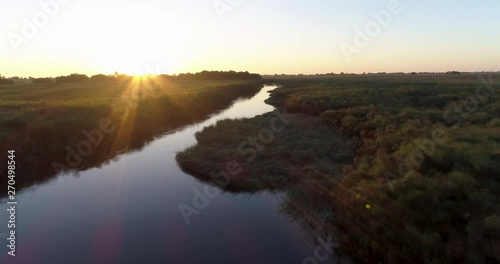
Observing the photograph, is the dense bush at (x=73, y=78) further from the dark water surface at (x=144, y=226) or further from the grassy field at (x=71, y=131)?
the dark water surface at (x=144, y=226)

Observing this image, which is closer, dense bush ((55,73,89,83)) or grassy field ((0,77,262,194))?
grassy field ((0,77,262,194))

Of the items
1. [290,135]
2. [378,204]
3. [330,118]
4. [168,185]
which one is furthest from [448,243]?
[330,118]

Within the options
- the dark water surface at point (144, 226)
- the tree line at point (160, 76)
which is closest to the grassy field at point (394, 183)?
the dark water surface at point (144, 226)

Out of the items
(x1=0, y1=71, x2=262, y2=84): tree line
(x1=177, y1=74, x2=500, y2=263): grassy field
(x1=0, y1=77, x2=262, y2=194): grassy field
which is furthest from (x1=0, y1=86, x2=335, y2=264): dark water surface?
(x1=0, y1=71, x2=262, y2=84): tree line

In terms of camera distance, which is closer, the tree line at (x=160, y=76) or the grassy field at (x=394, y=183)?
the grassy field at (x=394, y=183)

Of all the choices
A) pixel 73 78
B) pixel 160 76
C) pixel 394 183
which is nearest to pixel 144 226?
pixel 394 183

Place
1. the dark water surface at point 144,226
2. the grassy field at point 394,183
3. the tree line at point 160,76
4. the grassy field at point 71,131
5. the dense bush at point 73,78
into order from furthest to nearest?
the dense bush at point 73,78 → the tree line at point 160,76 → the grassy field at point 71,131 → the dark water surface at point 144,226 → the grassy field at point 394,183

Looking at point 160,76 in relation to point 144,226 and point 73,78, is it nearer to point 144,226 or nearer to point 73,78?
point 73,78

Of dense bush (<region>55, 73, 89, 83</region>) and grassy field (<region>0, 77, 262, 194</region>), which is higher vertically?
grassy field (<region>0, 77, 262, 194</region>)

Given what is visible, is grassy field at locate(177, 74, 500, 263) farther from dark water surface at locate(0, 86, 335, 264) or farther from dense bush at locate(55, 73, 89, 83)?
dense bush at locate(55, 73, 89, 83)
